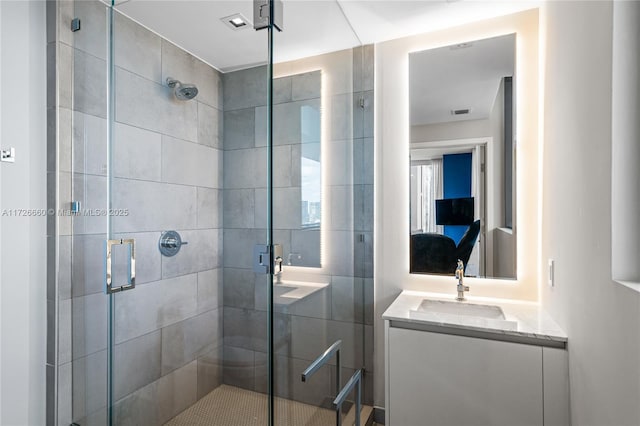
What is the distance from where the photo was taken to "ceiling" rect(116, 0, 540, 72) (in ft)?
4.09

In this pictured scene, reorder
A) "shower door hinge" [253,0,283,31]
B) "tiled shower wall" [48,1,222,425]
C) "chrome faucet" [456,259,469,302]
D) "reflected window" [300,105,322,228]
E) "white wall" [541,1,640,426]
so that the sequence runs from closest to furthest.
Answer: "white wall" [541,1,640,426] → "shower door hinge" [253,0,283,31] → "tiled shower wall" [48,1,222,425] → "reflected window" [300,105,322,228] → "chrome faucet" [456,259,469,302]

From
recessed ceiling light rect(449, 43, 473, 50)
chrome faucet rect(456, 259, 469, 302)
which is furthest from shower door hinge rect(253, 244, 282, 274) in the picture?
recessed ceiling light rect(449, 43, 473, 50)

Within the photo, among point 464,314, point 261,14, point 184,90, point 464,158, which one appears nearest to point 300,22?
point 261,14

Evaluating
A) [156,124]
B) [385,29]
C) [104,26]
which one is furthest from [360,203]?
[104,26]

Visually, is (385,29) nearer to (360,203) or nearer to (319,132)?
(319,132)

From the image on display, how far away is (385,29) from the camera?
1.92 meters

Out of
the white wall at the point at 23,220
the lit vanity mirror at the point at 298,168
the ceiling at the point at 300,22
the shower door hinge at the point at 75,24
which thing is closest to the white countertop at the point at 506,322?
the lit vanity mirror at the point at 298,168

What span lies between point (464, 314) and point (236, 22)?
1.69 metres

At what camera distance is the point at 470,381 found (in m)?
1.46

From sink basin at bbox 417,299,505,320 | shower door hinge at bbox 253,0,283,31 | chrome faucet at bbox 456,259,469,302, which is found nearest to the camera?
shower door hinge at bbox 253,0,283,31

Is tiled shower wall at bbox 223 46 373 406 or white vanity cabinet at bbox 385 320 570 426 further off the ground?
tiled shower wall at bbox 223 46 373 406

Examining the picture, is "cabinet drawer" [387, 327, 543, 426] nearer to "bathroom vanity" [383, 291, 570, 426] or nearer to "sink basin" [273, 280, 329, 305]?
"bathroom vanity" [383, 291, 570, 426]

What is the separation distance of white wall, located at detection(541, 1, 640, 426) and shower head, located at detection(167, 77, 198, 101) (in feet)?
4.25

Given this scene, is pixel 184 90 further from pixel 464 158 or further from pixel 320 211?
pixel 464 158
